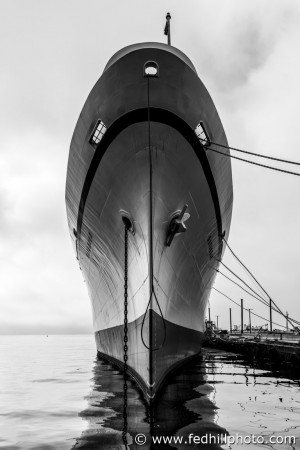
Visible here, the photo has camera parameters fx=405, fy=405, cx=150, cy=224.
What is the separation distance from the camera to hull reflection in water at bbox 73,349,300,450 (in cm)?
481

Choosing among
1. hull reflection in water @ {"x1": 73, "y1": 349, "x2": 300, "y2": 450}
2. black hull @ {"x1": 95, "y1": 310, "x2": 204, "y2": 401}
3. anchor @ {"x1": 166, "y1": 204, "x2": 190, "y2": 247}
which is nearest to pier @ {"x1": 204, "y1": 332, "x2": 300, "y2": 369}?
hull reflection in water @ {"x1": 73, "y1": 349, "x2": 300, "y2": 450}

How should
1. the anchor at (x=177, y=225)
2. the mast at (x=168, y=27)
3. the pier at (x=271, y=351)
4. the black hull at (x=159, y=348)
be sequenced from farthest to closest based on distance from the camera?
1. the pier at (x=271, y=351)
2. the mast at (x=168, y=27)
3. the anchor at (x=177, y=225)
4. the black hull at (x=159, y=348)

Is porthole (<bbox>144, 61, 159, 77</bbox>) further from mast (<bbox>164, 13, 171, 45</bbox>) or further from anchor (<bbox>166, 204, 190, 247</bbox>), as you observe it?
mast (<bbox>164, 13, 171, 45</bbox>)

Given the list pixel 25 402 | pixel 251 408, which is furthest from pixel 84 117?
pixel 251 408

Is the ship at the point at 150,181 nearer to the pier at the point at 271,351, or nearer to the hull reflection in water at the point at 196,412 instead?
the hull reflection in water at the point at 196,412

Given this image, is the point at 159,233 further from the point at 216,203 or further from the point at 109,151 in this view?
the point at 216,203

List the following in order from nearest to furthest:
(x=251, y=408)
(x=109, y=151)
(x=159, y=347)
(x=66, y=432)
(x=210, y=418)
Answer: (x=66, y=432)
(x=210, y=418)
(x=251, y=408)
(x=159, y=347)
(x=109, y=151)

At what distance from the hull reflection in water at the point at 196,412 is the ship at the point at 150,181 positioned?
492 mm

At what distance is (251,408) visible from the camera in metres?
6.46

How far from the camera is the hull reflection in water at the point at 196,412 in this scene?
189 inches

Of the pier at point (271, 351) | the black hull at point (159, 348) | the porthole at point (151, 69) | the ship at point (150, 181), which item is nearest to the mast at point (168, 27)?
the ship at point (150, 181)

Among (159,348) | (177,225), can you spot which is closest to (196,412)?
(159,348)

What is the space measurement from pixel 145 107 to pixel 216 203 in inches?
127

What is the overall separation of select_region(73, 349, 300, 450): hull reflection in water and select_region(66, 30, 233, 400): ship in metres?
0.49
